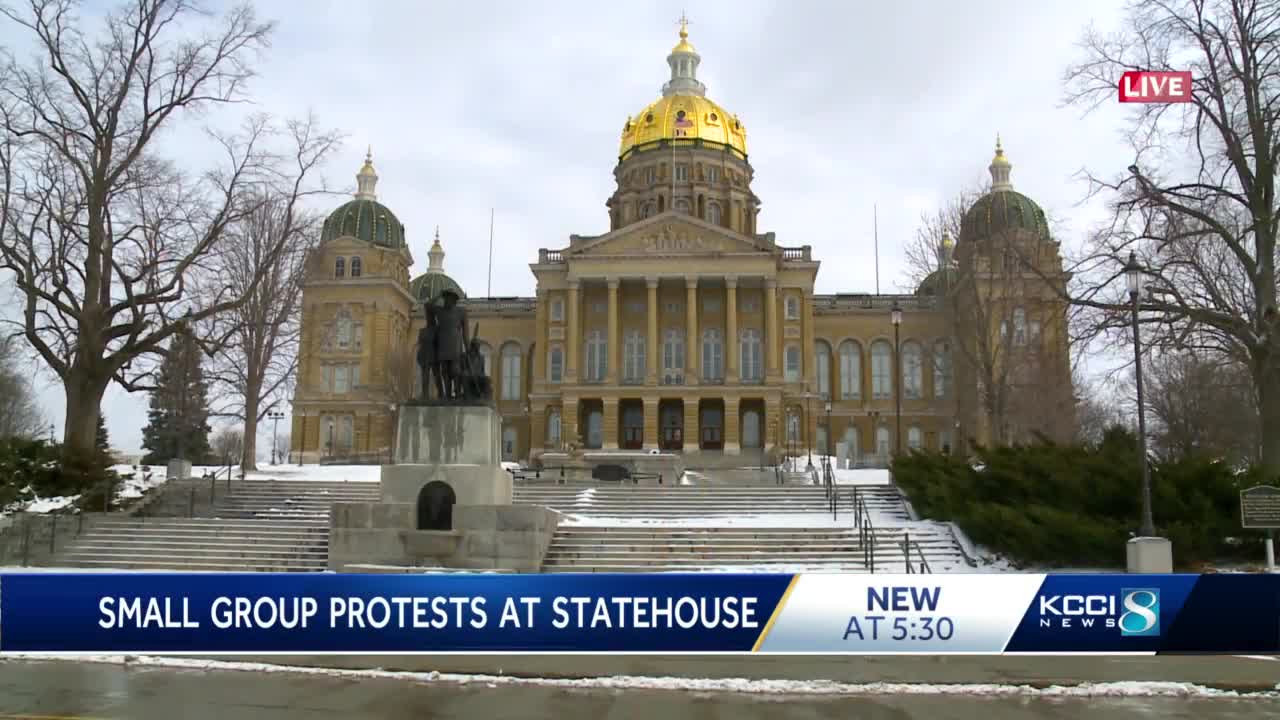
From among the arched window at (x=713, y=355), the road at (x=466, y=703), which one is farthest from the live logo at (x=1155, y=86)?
the arched window at (x=713, y=355)

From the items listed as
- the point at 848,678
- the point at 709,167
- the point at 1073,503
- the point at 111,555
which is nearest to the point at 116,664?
the point at 848,678

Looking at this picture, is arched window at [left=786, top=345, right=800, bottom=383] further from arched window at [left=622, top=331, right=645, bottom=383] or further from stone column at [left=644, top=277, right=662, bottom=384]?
arched window at [left=622, top=331, right=645, bottom=383]

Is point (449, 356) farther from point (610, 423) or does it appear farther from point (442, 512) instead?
point (610, 423)

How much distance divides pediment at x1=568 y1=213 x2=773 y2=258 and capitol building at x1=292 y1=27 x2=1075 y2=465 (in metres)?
0.09

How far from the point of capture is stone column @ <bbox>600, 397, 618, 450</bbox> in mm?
59138

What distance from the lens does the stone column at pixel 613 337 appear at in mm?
61156

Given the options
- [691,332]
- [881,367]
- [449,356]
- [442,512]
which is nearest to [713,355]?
[691,332]

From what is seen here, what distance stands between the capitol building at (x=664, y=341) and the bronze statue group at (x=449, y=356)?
3045 centimetres

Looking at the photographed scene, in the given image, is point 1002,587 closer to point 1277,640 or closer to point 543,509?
point 1277,640

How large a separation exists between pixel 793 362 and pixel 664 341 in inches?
325

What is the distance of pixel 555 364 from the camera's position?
212 feet

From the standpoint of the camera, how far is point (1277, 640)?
35.5 ft

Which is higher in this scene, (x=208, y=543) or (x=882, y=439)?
(x=882, y=439)

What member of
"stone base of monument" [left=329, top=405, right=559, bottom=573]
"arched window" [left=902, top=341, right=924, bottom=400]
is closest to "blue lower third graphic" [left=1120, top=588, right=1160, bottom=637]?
"stone base of monument" [left=329, top=405, right=559, bottom=573]
